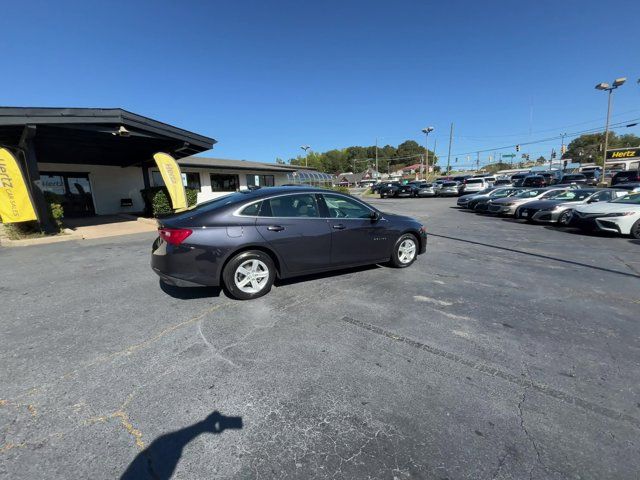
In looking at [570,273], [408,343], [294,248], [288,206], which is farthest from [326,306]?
[570,273]

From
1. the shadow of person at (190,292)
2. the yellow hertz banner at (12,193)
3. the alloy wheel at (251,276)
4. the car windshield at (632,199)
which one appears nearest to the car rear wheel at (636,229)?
the car windshield at (632,199)

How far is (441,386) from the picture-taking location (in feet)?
8.30

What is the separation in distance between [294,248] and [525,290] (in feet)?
12.0

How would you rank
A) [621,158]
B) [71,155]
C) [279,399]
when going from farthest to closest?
[621,158] < [71,155] < [279,399]

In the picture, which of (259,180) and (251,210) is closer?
(251,210)

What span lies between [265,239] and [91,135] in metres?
11.0

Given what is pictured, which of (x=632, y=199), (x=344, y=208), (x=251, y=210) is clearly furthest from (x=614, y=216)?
(x=251, y=210)

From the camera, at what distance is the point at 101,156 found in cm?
1575

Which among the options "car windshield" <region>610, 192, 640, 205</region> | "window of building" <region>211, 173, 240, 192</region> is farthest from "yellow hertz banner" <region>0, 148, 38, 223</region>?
"car windshield" <region>610, 192, 640, 205</region>

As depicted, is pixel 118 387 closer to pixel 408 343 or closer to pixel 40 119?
pixel 408 343

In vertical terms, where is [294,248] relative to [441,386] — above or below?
above

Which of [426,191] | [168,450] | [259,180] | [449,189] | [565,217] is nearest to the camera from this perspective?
[168,450]

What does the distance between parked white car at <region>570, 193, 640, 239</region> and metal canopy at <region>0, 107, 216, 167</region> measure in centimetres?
1445

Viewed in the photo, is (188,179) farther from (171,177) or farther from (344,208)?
(344,208)
